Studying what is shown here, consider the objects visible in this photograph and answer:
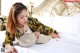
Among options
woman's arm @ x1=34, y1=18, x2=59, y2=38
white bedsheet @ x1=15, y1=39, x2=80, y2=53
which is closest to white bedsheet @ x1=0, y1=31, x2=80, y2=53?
white bedsheet @ x1=15, y1=39, x2=80, y2=53

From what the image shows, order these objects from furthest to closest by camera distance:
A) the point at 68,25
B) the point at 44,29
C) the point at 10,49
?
1. the point at 68,25
2. the point at 44,29
3. the point at 10,49

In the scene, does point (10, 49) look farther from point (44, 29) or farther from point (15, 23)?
point (44, 29)

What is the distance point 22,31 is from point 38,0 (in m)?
1.67

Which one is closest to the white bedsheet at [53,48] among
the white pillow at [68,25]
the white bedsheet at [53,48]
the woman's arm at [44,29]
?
the white bedsheet at [53,48]

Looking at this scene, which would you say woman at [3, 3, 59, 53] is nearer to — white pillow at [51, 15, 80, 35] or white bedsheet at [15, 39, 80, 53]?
white bedsheet at [15, 39, 80, 53]

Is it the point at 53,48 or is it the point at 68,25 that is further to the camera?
the point at 68,25

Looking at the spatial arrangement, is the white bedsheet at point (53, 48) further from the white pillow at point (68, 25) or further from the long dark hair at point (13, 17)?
the white pillow at point (68, 25)

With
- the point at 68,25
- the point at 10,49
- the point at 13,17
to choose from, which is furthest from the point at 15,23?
the point at 68,25

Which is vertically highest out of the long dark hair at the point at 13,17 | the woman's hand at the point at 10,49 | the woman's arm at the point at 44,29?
the long dark hair at the point at 13,17

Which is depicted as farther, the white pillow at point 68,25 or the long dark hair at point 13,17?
the white pillow at point 68,25

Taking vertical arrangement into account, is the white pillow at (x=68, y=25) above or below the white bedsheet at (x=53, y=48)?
above

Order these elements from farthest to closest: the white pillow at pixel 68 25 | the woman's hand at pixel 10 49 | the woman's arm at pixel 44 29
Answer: the white pillow at pixel 68 25
the woman's arm at pixel 44 29
the woman's hand at pixel 10 49

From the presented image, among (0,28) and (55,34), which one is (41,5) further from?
(55,34)

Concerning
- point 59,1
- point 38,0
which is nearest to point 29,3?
point 38,0
